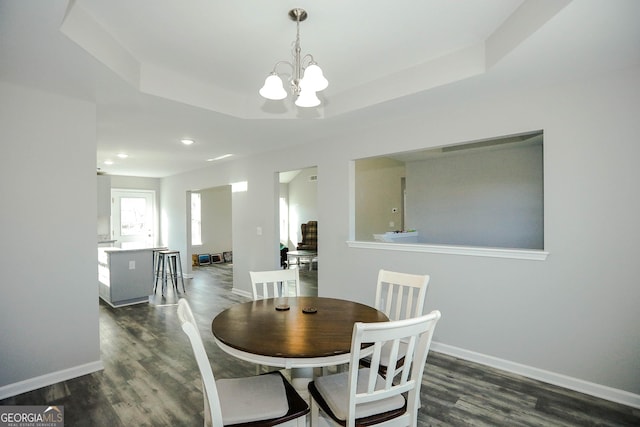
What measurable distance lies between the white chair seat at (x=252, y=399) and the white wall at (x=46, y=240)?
75.7 inches

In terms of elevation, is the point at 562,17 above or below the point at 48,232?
above

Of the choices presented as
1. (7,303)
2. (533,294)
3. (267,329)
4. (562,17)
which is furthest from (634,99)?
(7,303)

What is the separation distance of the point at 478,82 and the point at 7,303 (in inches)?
159

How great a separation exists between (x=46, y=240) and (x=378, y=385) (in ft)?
9.24

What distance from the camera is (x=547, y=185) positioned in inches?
102

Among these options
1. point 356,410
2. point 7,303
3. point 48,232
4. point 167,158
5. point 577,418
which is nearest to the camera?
point 356,410

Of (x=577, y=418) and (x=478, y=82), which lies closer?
(x=577, y=418)

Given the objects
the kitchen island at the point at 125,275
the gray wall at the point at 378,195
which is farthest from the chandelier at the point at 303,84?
the gray wall at the point at 378,195

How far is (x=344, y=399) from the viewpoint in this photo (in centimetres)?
155

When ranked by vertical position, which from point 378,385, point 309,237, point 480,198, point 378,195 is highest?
point 378,195

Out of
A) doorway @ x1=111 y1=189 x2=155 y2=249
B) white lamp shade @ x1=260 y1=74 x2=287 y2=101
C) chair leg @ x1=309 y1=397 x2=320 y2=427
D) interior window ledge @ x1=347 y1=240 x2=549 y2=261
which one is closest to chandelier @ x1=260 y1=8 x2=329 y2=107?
white lamp shade @ x1=260 y1=74 x2=287 y2=101

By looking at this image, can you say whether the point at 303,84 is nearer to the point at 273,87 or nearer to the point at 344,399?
the point at 273,87

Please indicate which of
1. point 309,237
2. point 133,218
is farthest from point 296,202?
point 133,218

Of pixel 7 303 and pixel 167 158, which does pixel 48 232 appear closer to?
pixel 7 303
